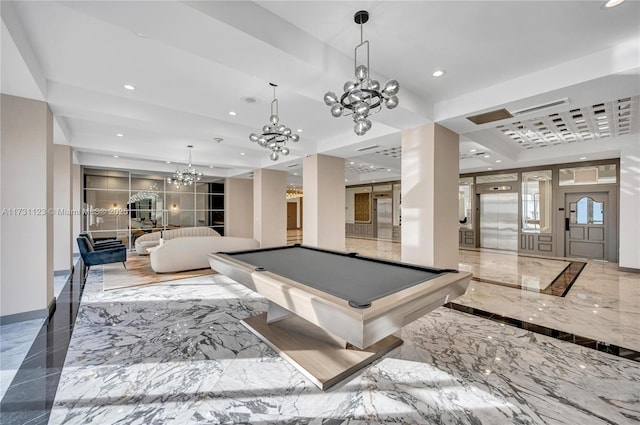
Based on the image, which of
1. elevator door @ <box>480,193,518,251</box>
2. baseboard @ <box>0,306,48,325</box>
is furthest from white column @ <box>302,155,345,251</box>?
elevator door @ <box>480,193,518,251</box>

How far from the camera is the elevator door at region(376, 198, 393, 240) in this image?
13.2 meters

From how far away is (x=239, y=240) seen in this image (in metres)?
7.32

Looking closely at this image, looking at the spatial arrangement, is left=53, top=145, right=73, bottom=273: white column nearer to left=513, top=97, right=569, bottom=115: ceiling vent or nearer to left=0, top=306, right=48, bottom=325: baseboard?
left=0, top=306, right=48, bottom=325: baseboard

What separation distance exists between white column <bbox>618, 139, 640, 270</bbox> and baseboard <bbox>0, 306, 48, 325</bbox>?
11491mm

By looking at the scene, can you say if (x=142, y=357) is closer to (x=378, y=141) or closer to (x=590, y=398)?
(x=590, y=398)

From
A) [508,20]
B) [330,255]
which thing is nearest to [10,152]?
[330,255]

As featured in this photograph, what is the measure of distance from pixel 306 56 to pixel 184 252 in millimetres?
5312

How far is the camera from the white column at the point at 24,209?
11.6 feet

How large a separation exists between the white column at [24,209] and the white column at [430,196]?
222 inches

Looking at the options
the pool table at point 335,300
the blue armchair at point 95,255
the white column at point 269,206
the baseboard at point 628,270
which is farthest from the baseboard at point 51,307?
the baseboard at point 628,270

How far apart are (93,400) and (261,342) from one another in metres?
1.46

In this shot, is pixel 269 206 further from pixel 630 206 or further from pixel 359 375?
pixel 630 206

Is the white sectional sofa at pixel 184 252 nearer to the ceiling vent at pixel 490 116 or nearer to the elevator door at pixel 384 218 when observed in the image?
the ceiling vent at pixel 490 116

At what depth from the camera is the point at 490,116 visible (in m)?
4.49
